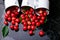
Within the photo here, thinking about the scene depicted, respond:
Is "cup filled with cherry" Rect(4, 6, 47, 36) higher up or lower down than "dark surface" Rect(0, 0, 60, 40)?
higher up

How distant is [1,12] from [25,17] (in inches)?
12.5

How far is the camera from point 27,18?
5.01 feet

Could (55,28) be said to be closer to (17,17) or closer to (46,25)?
(46,25)

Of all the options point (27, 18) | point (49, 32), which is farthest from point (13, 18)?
point (49, 32)

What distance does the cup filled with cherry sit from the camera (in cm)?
149

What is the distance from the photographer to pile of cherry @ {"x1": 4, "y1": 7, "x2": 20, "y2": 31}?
4.99 ft

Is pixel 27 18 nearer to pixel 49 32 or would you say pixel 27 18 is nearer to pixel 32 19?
pixel 32 19

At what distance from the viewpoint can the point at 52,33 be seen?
1496mm

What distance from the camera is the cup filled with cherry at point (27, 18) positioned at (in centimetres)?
149

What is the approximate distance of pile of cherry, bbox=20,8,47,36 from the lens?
148 centimetres

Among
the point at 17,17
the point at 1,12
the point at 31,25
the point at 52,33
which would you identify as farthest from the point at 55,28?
the point at 1,12

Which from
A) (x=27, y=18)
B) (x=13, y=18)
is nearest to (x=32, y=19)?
(x=27, y=18)

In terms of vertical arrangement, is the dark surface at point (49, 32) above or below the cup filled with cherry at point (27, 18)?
below

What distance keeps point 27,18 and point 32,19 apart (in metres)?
0.04
